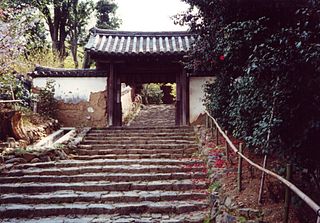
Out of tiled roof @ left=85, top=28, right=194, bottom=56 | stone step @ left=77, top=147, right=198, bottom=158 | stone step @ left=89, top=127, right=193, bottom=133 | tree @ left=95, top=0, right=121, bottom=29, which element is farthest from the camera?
tree @ left=95, top=0, right=121, bottom=29

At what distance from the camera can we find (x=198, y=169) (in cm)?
784

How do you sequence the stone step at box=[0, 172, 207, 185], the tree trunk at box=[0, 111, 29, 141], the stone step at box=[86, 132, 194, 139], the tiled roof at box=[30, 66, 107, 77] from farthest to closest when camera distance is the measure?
the tiled roof at box=[30, 66, 107, 77], the stone step at box=[86, 132, 194, 139], the tree trunk at box=[0, 111, 29, 141], the stone step at box=[0, 172, 207, 185]

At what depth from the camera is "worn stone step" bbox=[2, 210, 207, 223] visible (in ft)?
18.7

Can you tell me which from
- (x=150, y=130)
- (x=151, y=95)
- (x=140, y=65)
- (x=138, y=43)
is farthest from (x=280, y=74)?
(x=151, y=95)

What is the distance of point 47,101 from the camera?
1252 centimetres

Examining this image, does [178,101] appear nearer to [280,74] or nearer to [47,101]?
[47,101]

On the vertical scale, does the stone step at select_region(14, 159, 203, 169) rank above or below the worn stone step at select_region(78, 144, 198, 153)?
below

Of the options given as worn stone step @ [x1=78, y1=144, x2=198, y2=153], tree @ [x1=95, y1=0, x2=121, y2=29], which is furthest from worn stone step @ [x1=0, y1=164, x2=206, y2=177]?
tree @ [x1=95, y1=0, x2=121, y2=29]

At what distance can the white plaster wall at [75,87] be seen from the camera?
1275 cm

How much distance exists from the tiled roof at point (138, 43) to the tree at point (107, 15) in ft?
34.7

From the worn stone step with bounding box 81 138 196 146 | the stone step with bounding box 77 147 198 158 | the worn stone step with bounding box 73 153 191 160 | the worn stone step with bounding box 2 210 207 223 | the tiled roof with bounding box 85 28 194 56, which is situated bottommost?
the worn stone step with bounding box 2 210 207 223

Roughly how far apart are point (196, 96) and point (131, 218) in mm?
7569

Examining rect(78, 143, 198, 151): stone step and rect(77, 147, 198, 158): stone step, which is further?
rect(78, 143, 198, 151): stone step

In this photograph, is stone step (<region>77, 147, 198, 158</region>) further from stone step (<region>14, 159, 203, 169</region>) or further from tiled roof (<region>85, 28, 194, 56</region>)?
tiled roof (<region>85, 28, 194, 56</region>)
